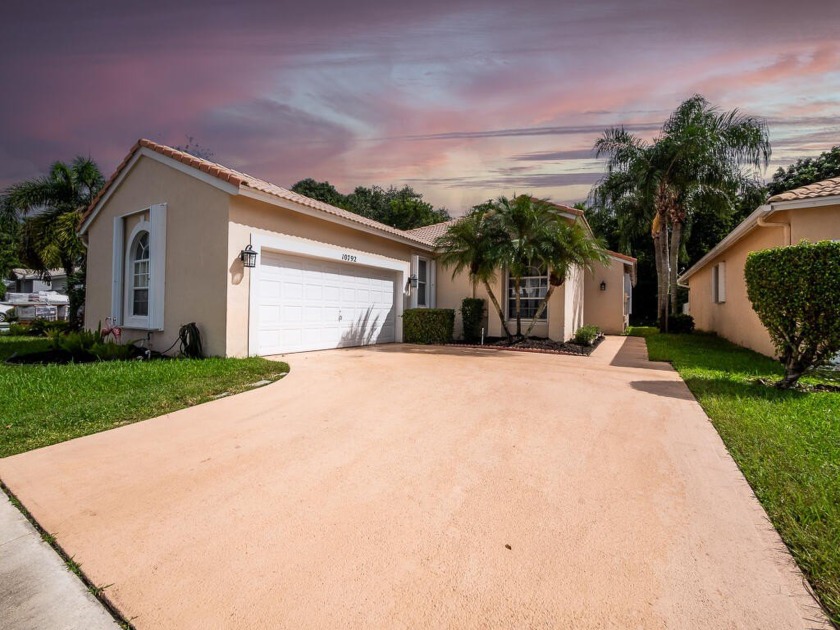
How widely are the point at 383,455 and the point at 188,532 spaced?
1.57 metres

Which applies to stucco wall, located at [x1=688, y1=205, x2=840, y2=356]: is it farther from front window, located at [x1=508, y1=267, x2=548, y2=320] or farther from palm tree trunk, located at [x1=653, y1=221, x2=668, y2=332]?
front window, located at [x1=508, y1=267, x2=548, y2=320]

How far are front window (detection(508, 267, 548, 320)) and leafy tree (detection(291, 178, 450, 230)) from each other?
2387 centimetres

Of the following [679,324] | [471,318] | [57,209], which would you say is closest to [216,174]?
[471,318]

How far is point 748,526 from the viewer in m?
2.46

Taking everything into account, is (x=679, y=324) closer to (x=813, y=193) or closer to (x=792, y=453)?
(x=813, y=193)

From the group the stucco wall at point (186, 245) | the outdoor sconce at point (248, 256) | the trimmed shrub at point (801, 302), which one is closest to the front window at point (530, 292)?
the trimmed shrub at point (801, 302)

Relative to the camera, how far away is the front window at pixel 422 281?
14259 millimetres

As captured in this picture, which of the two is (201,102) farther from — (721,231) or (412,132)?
(721,231)

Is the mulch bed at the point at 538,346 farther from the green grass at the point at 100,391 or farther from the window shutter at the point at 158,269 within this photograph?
the window shutter at the point at 158,269

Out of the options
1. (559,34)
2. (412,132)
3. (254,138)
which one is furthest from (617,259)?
(254,138)

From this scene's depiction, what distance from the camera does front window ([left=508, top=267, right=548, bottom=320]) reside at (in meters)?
13.7

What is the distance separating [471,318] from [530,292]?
2.28 m

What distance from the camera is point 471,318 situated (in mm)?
13352

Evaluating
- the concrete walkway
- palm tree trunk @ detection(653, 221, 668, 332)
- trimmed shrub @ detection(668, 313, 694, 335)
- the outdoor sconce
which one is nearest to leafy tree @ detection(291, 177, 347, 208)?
palm tree trunk @ detection(653, 221, 668, 332)
